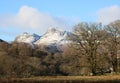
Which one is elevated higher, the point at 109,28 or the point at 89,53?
the point at 109,28

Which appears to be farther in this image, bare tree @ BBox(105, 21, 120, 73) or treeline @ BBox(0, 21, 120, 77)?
bare tree @ BBox(105, 21, 120, 73)

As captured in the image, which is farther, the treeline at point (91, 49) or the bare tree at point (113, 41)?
the bare tree at point (113, 41)

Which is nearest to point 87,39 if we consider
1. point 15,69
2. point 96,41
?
point 96,41

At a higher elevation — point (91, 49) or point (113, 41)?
point (113, 41)

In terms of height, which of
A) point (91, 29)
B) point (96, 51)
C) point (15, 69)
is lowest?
point (15, 69)

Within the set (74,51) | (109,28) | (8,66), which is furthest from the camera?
(109,28)

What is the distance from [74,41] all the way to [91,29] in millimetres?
4525

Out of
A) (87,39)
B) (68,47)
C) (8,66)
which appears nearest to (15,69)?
(8,66)

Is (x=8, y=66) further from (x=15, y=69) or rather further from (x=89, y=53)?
(x=89, y=53)

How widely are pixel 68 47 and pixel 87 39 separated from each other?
4167 mm

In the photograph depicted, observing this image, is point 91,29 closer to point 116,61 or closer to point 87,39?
point 87,39

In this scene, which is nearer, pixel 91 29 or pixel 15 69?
pixel 15 69

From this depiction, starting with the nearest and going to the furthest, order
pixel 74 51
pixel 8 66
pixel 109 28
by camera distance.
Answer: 1. pixel 8 66
2. pixel 74 51
3. pixel 109 28

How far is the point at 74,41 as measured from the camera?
6384 centimetres
